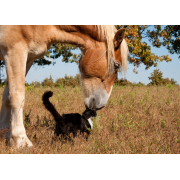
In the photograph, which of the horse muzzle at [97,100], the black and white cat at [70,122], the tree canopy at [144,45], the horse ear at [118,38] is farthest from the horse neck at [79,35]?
the tree canopy at [144,45]

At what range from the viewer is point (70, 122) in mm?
Answer: 3684

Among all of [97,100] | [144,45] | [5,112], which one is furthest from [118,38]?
[144,45]

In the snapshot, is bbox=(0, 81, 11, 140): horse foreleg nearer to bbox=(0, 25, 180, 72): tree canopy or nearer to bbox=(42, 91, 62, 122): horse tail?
bbox=(42, 91, 62, 122): horse tail

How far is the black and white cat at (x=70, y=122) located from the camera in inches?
138

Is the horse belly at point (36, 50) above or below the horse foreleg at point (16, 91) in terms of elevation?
above

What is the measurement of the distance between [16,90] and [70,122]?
1.35 meters

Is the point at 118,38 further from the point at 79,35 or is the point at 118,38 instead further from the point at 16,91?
the point at 16,91

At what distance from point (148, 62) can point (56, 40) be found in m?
14.9

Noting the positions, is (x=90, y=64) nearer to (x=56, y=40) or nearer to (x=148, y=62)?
(x=56, y=40)

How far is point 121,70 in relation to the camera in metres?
3.36

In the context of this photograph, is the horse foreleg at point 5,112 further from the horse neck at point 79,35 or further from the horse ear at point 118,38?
the horse ear at point 118,38

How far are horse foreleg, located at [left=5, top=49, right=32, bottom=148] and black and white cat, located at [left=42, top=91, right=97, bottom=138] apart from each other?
0.81 metres

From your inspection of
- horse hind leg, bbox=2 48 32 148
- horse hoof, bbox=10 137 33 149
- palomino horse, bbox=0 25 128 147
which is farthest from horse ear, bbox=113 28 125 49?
horse hoof, bbox=10 137 33 149
